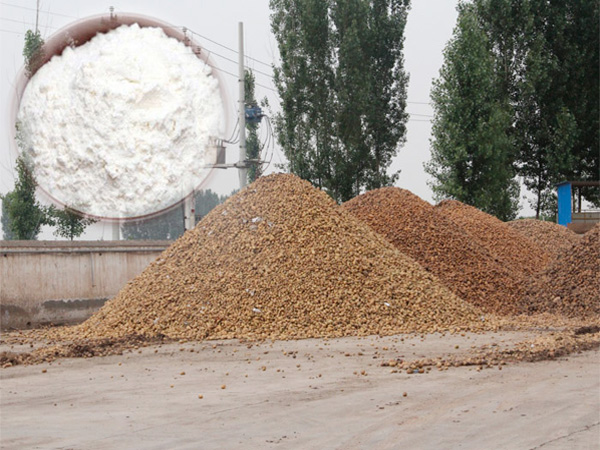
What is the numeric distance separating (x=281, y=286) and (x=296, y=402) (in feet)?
19.7

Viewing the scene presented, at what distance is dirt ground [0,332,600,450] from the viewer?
205 inches

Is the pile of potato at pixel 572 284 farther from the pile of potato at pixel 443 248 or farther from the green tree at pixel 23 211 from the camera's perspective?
the green tree at pixel 23 211

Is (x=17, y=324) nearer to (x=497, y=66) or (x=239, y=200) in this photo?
(x=239, y=200)

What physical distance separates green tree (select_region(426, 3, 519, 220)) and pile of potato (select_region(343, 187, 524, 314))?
9903 millimetres

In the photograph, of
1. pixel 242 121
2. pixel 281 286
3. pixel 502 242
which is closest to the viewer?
pixel 281 286

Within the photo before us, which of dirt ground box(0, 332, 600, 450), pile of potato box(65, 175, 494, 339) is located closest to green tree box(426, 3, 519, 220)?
pile of potato box(65, 175, 494, 339)

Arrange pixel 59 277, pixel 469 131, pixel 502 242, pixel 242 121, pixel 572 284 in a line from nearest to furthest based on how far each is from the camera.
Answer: pixel 59 277
pixel 572 284
pixel 502 242
pixel 242 121
pixel 469 131

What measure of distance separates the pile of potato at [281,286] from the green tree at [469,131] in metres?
13.8

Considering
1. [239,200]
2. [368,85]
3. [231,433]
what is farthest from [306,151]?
[231,433]

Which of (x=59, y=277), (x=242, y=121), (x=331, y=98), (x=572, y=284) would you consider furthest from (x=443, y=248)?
(x=331, y=98)

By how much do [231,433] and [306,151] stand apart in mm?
24582

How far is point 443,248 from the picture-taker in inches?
652

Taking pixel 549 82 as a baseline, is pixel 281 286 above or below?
below

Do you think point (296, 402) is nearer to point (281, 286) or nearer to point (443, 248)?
point (281, 286)
